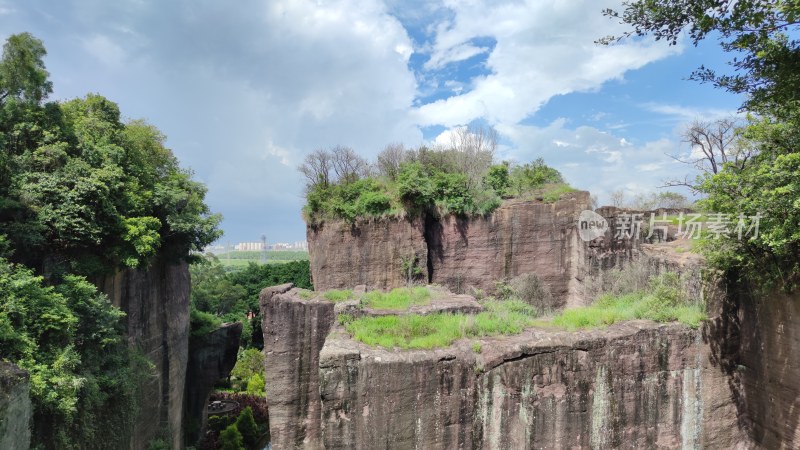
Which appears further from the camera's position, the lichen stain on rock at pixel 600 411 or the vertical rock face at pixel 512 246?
the vertical rock face at pixel 512 246

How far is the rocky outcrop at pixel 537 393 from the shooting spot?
5633 millimetres

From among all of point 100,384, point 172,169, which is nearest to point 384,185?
point 172,169

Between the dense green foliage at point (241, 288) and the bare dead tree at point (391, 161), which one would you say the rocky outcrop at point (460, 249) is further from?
the dense green foliage at point (241, 288)

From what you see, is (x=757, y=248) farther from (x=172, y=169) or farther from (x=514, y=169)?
(x=172, y=169)

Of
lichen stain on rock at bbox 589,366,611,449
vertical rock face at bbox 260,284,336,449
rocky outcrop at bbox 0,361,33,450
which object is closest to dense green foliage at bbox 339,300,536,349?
lichen stain on rock at bbox 589,366,611,449

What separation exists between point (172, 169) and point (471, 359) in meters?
15.3

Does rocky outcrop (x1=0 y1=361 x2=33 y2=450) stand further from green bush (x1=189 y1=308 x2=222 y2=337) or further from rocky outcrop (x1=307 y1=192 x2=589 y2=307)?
green bush (x1=189 y1=308 x2=222 y2=337)

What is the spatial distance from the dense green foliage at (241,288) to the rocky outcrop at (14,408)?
22.7 m

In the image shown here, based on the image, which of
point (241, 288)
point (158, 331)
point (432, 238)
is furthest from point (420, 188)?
point (241, 288)

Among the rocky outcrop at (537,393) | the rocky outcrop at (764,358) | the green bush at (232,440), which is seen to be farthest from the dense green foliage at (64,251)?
the rocky outcrop at (764,358)

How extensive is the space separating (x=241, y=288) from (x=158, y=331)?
22433 mm

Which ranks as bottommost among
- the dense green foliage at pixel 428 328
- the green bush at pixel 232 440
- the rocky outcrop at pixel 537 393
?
the green bush at pixel 232 440

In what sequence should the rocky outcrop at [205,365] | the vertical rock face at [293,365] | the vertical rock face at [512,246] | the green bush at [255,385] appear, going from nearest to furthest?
the vertical rock face at [293,365] < the vertical rock face at [512,246] < the rocky outcrop at [205,365] < the green bush at [255,385]

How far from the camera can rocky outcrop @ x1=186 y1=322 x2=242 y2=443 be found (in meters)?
19.1
